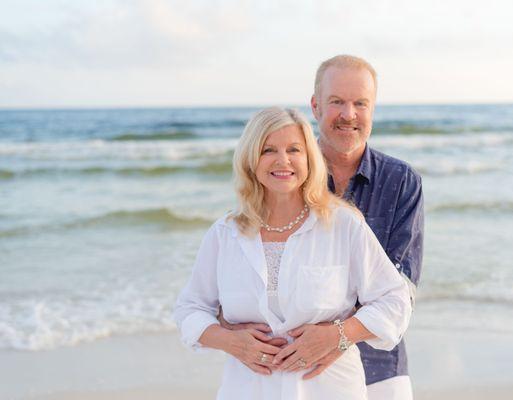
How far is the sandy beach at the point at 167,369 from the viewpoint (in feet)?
15.1

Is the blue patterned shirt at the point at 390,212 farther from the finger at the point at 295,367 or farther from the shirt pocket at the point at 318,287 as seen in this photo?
the finger at the point at 295,367

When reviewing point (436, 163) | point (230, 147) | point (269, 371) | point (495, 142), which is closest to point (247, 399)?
point (269, 371)

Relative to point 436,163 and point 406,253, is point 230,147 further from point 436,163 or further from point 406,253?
point 406,253

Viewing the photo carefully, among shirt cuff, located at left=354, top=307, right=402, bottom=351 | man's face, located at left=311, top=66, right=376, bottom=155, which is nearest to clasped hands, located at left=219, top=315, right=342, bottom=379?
shirt cuff, located at left=354, top=307, right=402, bottom=351

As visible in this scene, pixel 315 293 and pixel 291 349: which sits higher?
pixel 315 293

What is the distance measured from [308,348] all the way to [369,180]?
0.91 m

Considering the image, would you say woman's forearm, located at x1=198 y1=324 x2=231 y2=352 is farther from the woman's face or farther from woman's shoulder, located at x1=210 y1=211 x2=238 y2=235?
the woman's face

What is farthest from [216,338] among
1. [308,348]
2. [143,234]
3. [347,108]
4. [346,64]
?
[143,234]

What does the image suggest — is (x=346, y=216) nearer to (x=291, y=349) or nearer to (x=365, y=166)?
(x=291, y=349)

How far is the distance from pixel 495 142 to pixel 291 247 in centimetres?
2110

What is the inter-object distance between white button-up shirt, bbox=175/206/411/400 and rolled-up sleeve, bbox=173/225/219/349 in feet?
0.06

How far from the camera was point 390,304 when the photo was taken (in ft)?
7.73

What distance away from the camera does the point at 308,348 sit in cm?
228

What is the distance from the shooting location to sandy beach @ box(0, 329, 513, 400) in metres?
4.60
